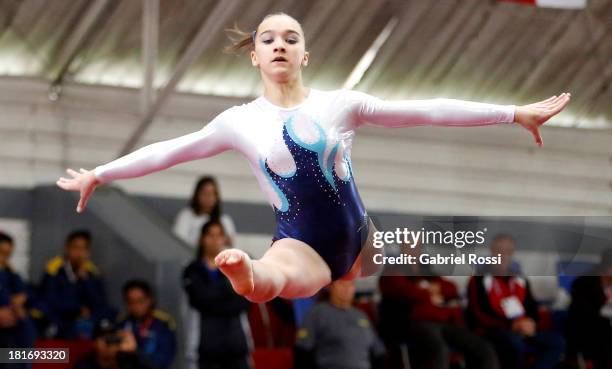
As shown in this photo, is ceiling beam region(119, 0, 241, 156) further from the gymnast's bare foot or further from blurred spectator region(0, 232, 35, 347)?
the gymnast's bare foot

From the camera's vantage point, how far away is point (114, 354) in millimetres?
7312

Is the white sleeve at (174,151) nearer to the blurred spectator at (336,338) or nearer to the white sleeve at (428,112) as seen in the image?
the white sleeve at (428,112)

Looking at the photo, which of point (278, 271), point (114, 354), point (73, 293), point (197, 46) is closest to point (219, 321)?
point (114, 354)

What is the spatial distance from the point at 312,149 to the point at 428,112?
1.38 feet

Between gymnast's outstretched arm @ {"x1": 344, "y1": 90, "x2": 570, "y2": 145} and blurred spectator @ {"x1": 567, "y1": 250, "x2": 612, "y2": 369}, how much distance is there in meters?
3.53

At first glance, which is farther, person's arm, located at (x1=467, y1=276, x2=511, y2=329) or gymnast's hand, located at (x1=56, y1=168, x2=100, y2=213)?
person's arm, located at (x1=467, y1=276, x2=511, y2=329)

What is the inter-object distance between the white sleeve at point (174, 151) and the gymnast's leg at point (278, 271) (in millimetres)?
419

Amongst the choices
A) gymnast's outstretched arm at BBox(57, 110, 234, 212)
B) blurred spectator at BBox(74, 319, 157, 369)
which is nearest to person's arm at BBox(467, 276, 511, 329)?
blurred spectator at BBox(74, 319, 157, 369)

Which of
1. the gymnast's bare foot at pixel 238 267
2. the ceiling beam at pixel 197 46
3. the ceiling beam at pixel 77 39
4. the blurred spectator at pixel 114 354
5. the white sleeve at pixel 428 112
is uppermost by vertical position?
the ceiling beam at pixel 77 39

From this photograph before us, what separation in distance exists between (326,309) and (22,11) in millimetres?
2913

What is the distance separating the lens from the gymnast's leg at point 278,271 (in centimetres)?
412

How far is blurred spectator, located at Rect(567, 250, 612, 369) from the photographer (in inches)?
312

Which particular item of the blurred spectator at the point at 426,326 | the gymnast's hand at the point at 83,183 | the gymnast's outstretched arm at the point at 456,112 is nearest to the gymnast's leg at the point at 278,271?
the gymnast's outstretched arm at the point at 456,112

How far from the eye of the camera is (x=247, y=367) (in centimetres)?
731
